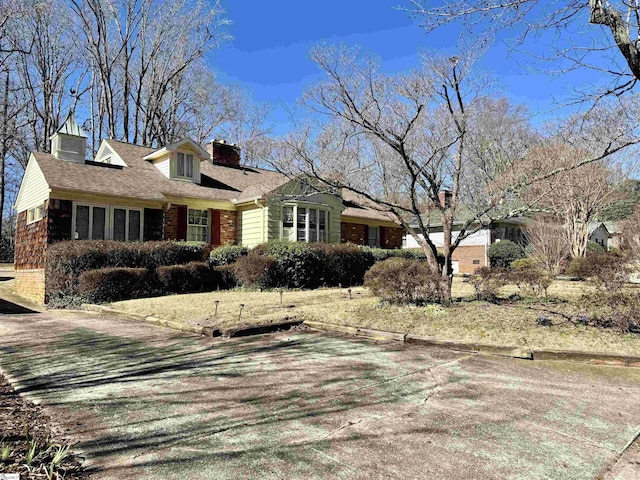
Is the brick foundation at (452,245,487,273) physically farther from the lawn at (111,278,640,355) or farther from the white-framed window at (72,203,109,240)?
the white-framed window at (72,203,109,240)

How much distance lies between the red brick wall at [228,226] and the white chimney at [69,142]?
5799 mm

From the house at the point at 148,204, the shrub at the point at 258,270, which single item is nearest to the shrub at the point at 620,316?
the house at the point at 148,204

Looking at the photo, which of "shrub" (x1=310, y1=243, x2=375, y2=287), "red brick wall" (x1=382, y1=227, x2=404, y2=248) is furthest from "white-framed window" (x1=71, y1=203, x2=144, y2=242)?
"red brick wall" (x1=382, y1=227, x2=404, y2=248)

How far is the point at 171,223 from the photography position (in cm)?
1675

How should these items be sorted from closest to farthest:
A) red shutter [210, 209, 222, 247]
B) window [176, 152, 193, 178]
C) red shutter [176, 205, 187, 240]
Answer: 1. red shutter [176, 205, 187, 240]
2. red shutter [210, 209, 222, 247]
3. window [176, 152, 193, 178]

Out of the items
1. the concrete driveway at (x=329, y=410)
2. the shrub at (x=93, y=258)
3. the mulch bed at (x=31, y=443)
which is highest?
the shrub at (x=93, y=258)

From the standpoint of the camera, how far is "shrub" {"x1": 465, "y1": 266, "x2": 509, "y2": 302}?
838cm

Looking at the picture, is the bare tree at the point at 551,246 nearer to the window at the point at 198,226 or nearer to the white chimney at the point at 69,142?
the window at the point at 198,226

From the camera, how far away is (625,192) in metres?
22.8

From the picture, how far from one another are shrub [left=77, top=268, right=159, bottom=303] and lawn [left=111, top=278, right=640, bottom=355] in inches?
70.7

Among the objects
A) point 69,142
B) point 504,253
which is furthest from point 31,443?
point 504,253

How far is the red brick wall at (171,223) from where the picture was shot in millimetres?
16578

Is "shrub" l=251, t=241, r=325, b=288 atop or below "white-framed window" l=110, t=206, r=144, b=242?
below

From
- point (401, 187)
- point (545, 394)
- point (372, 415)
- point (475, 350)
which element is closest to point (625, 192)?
point (401, 187)
